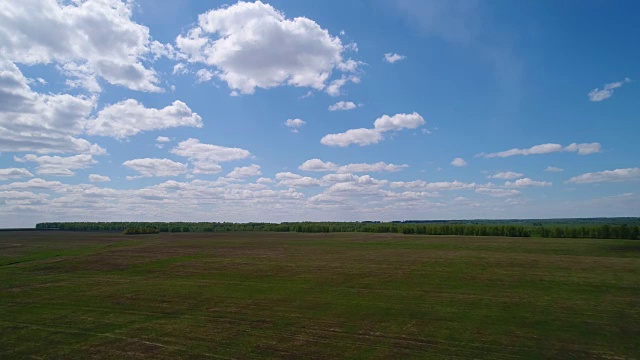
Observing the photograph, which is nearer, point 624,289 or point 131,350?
point 131,350

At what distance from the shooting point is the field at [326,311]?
18.3 meters

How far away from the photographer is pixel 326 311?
984 inches

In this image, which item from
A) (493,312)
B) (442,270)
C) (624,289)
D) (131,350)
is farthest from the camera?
(442,270)

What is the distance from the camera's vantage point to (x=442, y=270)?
134 feet

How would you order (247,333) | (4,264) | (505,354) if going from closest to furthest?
(505,354), (247,333), (4,264)

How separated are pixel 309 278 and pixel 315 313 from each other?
12.7 meters

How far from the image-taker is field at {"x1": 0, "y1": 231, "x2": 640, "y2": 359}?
59.9 feet

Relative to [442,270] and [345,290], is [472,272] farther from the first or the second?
[345,290]

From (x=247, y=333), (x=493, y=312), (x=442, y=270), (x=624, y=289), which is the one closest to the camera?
(x=247, y=333)

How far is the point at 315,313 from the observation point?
2450 centimetres

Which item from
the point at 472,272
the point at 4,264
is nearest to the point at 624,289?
the point at 472,272

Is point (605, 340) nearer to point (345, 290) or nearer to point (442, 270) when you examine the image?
point (345, 290)

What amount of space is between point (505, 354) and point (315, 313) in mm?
11257

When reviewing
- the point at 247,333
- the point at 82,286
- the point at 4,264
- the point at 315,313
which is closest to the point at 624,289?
the point at 315,313
